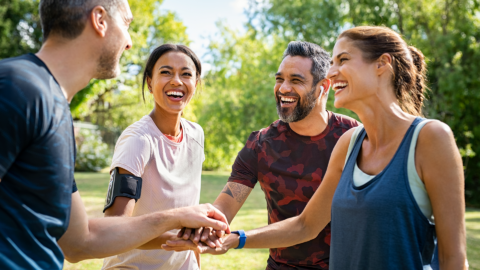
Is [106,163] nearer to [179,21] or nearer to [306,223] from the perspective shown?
[179,21]

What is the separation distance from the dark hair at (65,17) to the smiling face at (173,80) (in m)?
1.61

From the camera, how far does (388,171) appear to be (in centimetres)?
194

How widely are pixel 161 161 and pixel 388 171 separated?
1673 mm

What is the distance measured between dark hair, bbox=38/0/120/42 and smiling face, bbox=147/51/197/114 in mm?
1609

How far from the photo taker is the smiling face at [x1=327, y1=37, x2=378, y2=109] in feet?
7.36

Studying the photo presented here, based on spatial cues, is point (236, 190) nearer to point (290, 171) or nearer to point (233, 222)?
point (290, 171)

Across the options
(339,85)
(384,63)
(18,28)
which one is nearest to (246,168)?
(339,85)

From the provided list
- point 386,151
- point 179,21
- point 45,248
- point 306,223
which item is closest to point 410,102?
point 386,151

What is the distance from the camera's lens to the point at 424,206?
1870 mm

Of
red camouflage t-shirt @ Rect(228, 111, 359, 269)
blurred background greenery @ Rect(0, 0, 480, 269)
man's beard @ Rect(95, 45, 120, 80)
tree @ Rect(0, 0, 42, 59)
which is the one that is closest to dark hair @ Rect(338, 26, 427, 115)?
red camouflage t-shirt @ Rect(228, 111, 359, 269)

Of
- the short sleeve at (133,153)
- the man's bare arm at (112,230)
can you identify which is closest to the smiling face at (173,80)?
the short sleeve at (133,153)

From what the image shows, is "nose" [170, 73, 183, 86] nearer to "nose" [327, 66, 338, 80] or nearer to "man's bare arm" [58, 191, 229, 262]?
"man's bare arm" [58, 191, 229, 262]

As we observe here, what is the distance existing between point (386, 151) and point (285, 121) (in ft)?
5.18

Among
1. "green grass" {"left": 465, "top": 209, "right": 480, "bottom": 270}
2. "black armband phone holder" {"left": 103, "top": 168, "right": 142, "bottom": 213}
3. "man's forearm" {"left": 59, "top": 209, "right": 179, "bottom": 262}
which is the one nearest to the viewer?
"man's forearm" {"left": 59, "top": 209, "right": 179, "bottom": 262}
